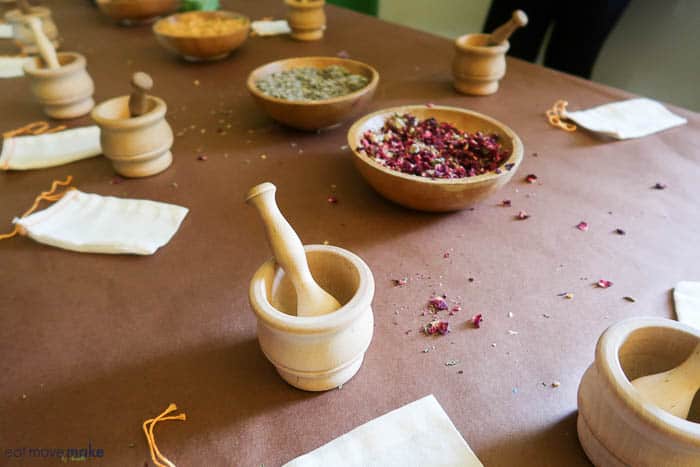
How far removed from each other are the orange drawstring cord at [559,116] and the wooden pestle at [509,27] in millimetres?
236

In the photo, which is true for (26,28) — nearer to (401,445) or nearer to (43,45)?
(43,45)

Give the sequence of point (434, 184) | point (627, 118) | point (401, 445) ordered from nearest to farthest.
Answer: point (401, 445)
point (434, 184)
point (627, 118)

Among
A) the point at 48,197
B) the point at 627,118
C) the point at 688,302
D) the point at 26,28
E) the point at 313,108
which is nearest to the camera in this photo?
the point at 688,302

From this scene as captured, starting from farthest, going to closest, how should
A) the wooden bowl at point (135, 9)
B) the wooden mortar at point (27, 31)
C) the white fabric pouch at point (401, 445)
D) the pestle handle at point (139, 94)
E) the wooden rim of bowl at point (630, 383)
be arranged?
the wooden bowl at point (135, 9), the wooden mortar at point (27, 31), the pestle handle at point (139, 94), the white fabric pouch at point (401, 445), the wooden rim of bowl at point (630, 383)

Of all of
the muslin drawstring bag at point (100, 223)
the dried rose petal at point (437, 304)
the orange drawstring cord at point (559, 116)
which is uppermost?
the orange drawstring cord at point (559, 116)

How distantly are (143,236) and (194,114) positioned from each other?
1.94 ft

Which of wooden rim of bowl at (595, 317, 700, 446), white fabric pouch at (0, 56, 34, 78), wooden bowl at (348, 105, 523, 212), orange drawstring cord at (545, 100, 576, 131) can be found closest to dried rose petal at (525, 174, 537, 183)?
wooden bowl at (348, 105, 523, 212)

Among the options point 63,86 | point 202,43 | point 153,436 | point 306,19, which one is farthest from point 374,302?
point 306,19

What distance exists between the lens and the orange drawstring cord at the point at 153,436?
0.56 metres

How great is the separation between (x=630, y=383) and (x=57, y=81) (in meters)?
1.43

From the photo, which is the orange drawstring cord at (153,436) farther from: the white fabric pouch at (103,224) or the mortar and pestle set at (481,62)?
the mortar and pestle set at (481,62)

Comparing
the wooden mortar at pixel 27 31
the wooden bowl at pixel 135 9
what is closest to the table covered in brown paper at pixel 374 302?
the wooden mortar at pixel 27 31

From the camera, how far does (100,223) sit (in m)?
0.93

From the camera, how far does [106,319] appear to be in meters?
0.74
